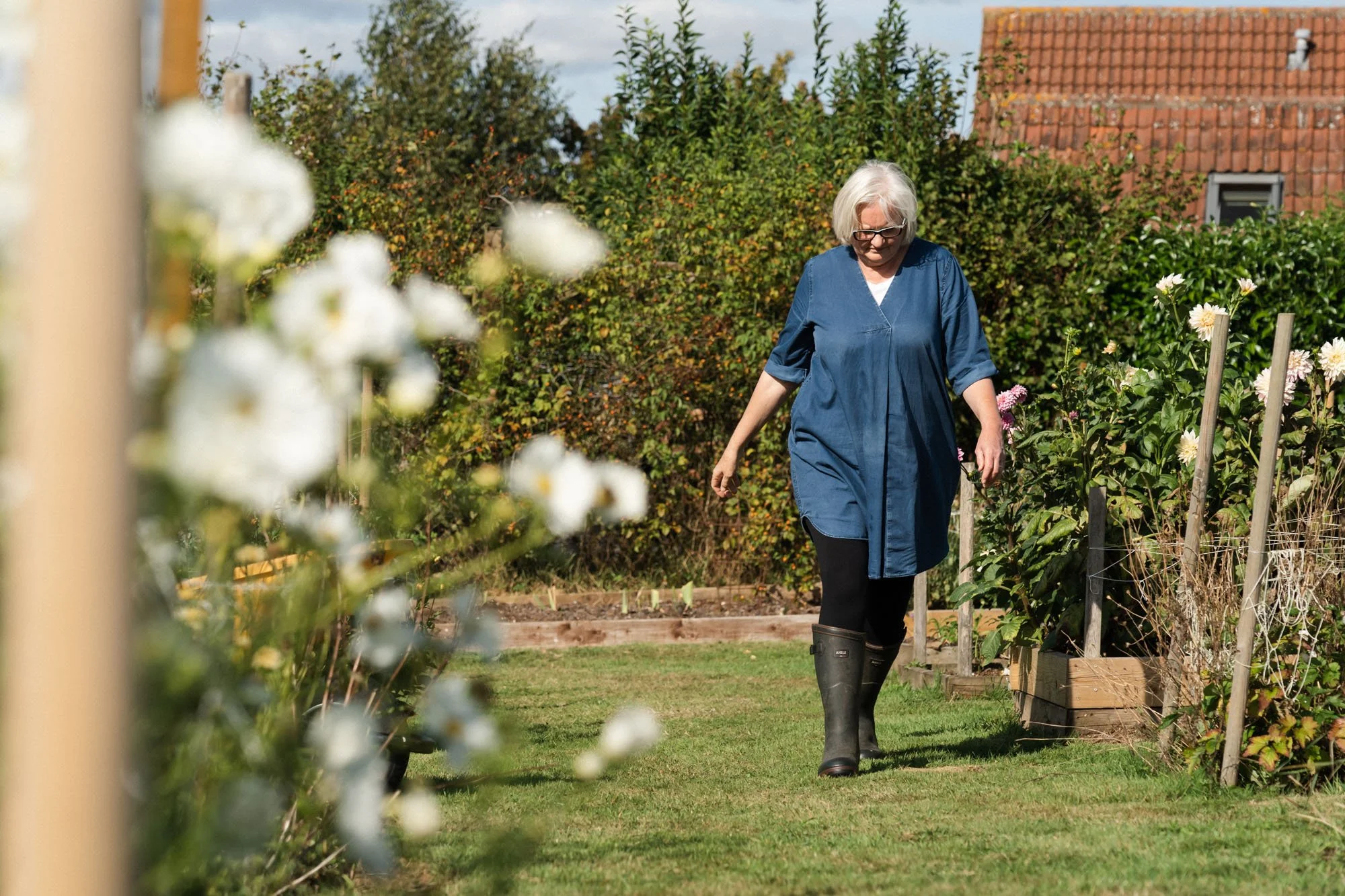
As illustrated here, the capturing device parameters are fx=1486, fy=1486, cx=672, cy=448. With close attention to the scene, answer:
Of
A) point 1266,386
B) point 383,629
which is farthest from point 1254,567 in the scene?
point 383,629

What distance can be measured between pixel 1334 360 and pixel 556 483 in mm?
3786

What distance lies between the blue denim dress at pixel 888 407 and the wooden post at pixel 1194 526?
27.2 inches

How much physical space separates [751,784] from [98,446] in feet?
11.6

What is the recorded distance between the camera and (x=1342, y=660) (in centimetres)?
397

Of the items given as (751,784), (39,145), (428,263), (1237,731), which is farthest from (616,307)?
(39,145)

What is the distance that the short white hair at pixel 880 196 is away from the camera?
456 centimetres

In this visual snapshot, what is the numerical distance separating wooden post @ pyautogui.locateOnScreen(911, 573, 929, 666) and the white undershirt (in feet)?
6.43

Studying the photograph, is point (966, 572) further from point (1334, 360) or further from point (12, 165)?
point (12, 165)

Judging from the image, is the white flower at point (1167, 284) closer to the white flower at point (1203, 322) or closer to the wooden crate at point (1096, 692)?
the white flower at point (1203, 322)

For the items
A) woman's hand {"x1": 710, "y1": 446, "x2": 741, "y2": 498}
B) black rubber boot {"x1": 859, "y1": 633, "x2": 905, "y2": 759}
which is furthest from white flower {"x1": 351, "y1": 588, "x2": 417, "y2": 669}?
black rubber boot {"x1": 859, "y1": 633, "x2": 905, "y2": 759}

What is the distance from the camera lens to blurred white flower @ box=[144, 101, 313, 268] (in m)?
1.25

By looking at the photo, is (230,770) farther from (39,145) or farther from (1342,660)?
(1342,660)

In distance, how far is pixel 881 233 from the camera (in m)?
4.58

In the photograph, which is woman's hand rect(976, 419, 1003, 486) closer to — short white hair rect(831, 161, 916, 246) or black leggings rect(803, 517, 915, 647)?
black leggings rect(803, 517, 915, 647)
